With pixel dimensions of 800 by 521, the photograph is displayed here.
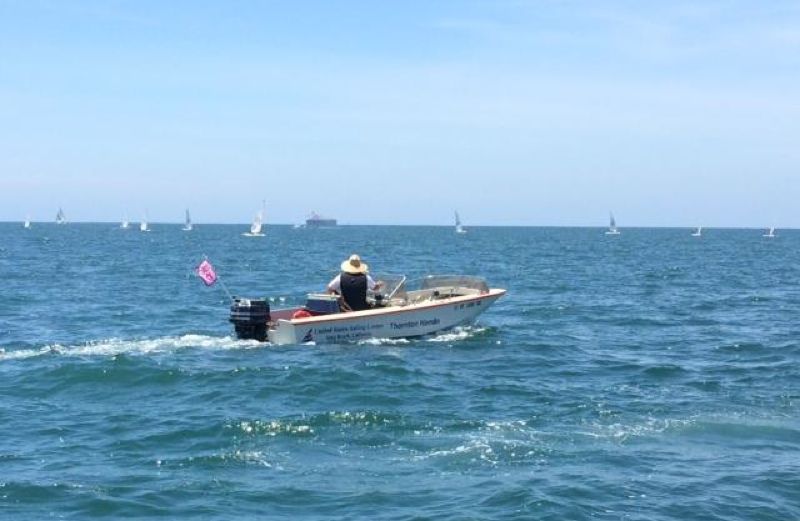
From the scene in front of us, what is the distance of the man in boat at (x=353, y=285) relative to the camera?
75.1 feet

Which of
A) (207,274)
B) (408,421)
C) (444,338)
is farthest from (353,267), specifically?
(408,421)

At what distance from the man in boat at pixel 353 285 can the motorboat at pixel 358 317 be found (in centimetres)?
25

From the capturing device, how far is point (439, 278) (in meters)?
26.6

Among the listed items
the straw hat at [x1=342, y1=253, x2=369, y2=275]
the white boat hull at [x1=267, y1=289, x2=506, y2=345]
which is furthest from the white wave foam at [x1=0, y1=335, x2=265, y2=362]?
the straw hat at [x1=342, y1=253, x2=369, y2=275]

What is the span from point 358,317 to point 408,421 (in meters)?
8.03

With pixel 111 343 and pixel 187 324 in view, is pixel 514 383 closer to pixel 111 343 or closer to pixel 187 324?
pixel 111 343

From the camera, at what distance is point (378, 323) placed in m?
22.9

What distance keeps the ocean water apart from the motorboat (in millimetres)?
491

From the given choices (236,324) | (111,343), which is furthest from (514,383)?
(111,343)

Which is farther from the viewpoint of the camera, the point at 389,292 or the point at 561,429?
the point at 389,292

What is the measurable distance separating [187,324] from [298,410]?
1314cm

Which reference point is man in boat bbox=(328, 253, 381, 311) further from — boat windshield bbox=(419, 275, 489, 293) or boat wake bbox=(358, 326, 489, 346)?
boat windshield bbox=(419, 275, 489, 293)

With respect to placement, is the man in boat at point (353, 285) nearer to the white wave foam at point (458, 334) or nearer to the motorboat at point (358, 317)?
the motorboat at point (358, 317)

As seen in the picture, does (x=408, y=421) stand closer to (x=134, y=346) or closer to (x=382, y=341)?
(x=382, y=341)
